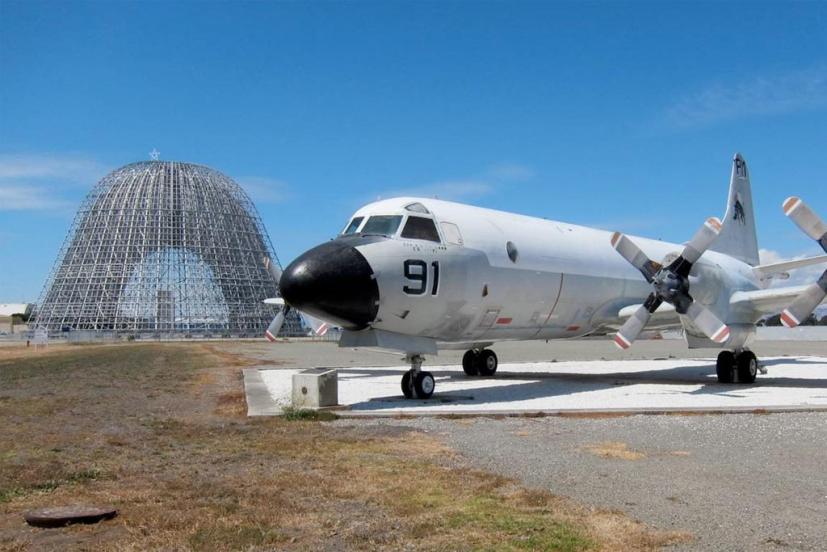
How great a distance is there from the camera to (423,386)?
1728cm

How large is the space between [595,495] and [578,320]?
49.1 ft

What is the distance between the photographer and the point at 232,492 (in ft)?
24.9

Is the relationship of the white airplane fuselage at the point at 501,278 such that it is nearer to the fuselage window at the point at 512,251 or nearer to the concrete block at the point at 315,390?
the fuselage window at the point at 512,251

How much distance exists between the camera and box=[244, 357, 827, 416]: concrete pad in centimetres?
1526

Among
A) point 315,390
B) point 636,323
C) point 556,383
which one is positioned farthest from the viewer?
point 556,383

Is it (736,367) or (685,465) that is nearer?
(685,465)

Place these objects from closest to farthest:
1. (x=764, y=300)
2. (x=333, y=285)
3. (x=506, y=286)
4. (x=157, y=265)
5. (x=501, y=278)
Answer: (x=333, y=285)
(x=501, y=278)
(x=506, y=286)
(x=764, y=300)
(x=157, y=265)

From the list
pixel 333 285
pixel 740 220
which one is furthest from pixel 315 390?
pixel 740 220

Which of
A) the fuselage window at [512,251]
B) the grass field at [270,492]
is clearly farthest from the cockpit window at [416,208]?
the grass field at [270,492]

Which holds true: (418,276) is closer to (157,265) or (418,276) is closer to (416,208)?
(416,208)

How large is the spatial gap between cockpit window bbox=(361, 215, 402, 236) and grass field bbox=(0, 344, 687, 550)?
16.0ft

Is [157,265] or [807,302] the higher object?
[157,265]

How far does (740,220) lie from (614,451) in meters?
21.6

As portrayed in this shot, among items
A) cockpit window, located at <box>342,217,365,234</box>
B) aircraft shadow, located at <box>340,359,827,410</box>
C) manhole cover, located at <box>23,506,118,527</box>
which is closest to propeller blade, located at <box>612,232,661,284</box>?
aircraft shadow, located at <box>340,359,827,410</box>
